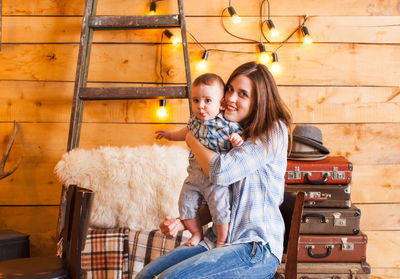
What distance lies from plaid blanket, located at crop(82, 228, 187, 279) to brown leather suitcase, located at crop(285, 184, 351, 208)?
25.8 inches

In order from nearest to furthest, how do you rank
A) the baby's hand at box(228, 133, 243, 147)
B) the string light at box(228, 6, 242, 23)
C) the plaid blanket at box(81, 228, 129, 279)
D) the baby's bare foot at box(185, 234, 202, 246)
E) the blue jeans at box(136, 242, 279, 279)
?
the blue jeans at box(136, 242, 279, 279)
the baby's hand at box(228, 133, 243, 147)
the baby's bare foot at box(185, 234, 202, 246)
the plaid blanket at box(81, 228, 129, 279)
the string light at box(228, 6, 242, 23)

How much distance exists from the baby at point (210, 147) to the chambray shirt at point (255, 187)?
3cm

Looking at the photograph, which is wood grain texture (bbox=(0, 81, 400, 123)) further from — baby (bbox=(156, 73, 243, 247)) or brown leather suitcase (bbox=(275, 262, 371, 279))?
baby (bbox=(156, 73, 243, 247))

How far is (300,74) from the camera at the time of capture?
2.28 metres

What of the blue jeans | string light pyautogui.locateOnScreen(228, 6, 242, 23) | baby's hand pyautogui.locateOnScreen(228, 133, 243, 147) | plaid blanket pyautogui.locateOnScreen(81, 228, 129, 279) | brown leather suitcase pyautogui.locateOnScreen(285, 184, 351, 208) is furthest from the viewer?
string light pyautogui.locateOnScreen(228, 6, 242, 23)

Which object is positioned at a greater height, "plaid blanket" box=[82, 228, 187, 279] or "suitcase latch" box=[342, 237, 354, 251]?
"suitcase latch" box=[342, 237, 354, 251]

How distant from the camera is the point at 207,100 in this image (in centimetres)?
131

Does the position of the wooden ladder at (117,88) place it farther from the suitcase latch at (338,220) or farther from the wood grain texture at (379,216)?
the wood grain texture at (379,216)

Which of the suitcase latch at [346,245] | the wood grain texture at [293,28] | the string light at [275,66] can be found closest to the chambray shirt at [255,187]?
the suitcase latch at [346,245]

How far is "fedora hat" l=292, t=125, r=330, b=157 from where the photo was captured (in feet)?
6.49

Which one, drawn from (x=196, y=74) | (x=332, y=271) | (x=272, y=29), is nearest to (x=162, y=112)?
(x=196, y=74)

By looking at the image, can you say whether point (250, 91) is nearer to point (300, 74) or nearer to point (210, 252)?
point (210, 252)

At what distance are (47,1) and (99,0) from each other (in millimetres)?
293

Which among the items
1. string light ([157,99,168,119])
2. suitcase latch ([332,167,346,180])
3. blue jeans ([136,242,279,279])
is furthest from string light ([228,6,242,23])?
blue jeans ([136,242,279,279])
